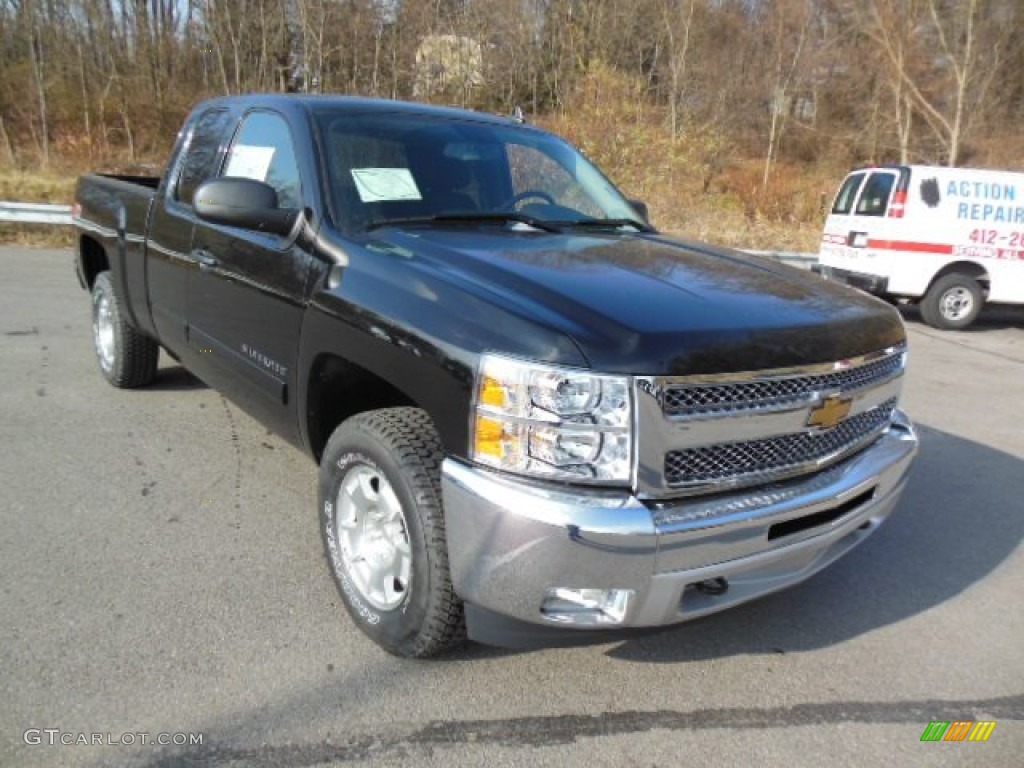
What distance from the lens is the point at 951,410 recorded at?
6129mm

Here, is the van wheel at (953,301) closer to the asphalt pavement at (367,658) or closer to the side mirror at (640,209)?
the asphalt pavement at (367,658)

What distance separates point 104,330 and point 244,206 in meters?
3.07

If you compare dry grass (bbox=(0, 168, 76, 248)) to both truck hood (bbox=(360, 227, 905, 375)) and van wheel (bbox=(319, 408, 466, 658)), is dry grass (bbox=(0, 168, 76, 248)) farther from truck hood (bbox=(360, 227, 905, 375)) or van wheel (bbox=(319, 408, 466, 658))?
truck hood (bbox=(360, 227, 905, 375))

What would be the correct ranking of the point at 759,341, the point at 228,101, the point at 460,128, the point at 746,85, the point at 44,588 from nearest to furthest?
the point at 759,341 → the point at 44,588 → the point at 460,128 → the point at 228,101 → the point at 746,85

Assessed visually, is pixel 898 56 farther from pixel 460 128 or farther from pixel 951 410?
pixel 460 128

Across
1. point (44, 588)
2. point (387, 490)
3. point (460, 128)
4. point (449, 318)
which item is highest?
point (460, 128)

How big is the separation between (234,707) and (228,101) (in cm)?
300

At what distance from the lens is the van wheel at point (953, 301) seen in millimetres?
10070

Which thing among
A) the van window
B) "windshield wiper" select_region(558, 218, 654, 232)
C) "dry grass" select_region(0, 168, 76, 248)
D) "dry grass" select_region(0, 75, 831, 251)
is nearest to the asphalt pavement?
"windshield wiper" select_region(558, 218, 654, 232)

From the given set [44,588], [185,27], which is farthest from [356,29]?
[44,588]

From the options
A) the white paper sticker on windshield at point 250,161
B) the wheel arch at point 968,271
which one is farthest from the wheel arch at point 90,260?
the wheel arch at point 968,271

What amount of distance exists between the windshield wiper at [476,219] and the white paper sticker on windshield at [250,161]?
80 centimetres

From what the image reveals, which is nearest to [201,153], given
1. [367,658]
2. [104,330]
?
[104,330]

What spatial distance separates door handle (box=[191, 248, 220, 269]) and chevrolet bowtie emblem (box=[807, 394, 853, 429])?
2603mm
